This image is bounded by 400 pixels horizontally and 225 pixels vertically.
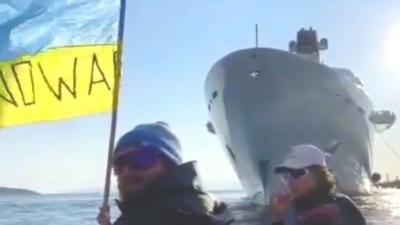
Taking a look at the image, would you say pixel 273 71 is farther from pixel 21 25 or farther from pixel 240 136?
pixel 21 25

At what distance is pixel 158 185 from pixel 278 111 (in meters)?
32.9

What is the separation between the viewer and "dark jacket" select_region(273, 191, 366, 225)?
4.14 m

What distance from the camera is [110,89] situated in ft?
16.7

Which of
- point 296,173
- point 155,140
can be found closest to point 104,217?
point 296,173

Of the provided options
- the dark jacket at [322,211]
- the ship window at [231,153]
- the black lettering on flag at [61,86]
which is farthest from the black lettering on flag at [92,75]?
the ship window at [231,153]

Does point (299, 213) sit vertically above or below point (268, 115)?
above

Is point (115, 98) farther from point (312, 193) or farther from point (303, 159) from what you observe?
point (312, 193)

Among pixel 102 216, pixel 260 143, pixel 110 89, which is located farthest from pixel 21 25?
pixel 260 143

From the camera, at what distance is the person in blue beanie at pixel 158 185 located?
251 centimetres

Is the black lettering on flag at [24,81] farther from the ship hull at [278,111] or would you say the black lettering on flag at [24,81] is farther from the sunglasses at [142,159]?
the ship hull at [278,111]

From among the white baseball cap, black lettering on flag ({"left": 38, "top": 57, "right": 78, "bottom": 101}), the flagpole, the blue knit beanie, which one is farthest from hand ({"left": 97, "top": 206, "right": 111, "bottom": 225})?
the blue knit beanie

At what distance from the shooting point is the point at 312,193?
4.25m

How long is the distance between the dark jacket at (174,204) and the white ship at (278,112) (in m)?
31.1

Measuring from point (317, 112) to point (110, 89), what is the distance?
3119 centimetres
